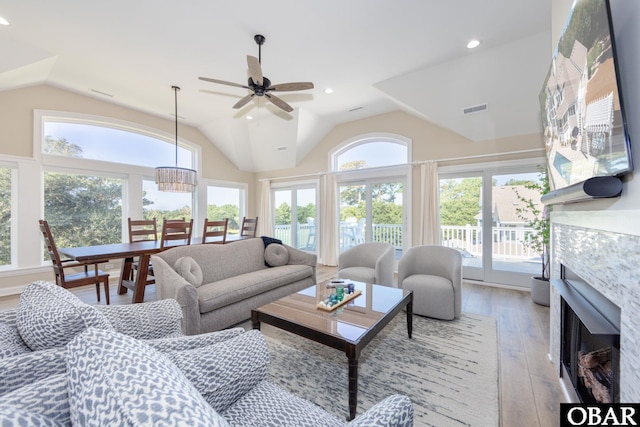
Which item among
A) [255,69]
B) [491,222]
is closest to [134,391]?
[255,69]

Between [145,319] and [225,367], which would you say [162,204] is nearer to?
[145,319]

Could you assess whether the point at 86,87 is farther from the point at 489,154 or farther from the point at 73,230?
the point at 489,154

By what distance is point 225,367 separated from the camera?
983 millimetres

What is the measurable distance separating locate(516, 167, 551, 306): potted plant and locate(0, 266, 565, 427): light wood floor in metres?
0.20

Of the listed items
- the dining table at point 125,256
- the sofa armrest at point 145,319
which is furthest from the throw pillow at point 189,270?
the sofa armrest at point 145,319

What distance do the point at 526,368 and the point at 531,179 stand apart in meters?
3.00

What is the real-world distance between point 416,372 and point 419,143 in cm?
387

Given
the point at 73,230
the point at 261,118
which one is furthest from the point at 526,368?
the point at 73,230

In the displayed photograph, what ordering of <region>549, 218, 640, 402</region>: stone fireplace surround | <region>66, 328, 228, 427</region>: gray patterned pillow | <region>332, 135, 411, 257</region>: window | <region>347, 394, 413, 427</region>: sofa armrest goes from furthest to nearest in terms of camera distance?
1. <region>332, 135, 411, 257</region>: window
2. <region>549, 218, 640, 402</region>: stone fireplace surround
3. <region>347, 394, 413, 427</region>: sofa armrest
4. <region>66, 328, 228, 427</region>: gray patterned pillow

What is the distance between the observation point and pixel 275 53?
312cm

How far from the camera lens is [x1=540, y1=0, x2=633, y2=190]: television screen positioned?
3.19ft

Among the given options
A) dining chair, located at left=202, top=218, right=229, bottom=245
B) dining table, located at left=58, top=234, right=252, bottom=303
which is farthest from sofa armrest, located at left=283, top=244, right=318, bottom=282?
dining table, located at left=58, top=234, right=252, bottom=303

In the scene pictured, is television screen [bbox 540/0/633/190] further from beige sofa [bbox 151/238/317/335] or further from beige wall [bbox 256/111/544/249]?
beige sofa [bbox 151/238/317/335]

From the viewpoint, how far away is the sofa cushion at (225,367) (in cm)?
91
